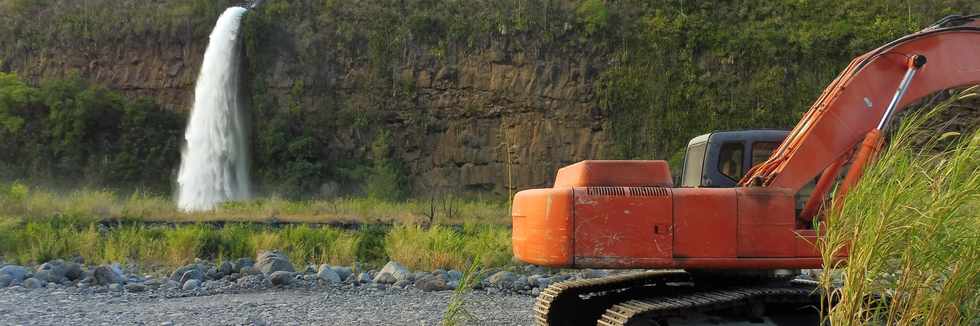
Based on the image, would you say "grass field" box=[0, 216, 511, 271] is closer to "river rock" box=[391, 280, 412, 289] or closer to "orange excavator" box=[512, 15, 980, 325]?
"river rock" box=[391, 280, 412, 289]

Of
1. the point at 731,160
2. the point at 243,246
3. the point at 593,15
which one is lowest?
the point at 243,246

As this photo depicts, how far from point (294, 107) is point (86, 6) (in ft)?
41.1

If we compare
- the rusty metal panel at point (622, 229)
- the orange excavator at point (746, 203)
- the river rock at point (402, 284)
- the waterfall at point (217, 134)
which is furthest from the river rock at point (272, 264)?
the waterfall at point (217, 134)

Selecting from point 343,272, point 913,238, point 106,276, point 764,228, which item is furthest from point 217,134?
point 913,238

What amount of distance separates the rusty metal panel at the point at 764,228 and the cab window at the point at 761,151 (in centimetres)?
97

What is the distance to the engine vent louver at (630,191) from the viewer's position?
5371mm

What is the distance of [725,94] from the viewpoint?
33500 millimetres

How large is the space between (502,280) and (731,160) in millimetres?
5044

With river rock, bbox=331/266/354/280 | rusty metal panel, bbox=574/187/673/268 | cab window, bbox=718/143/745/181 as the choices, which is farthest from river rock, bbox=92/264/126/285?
cab window, bbox=718/143/745/181

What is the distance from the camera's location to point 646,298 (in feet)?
21.2

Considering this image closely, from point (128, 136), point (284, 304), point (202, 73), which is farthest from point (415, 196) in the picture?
point (284, 304)

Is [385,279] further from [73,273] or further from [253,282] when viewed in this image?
[73,273]

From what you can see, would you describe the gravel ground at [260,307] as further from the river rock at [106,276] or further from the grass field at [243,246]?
the grass field at [243,246]

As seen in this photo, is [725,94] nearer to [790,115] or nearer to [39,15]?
[790,115]
